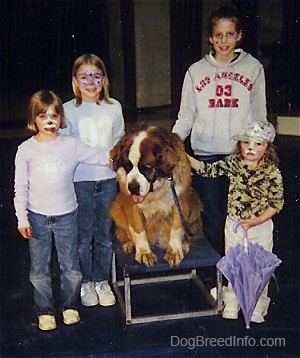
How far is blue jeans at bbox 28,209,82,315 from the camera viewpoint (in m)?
2.52

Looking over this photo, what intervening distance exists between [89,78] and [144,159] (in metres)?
0.45

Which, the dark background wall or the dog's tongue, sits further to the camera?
the dark background wall

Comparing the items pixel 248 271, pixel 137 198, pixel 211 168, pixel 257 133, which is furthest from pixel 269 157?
pixel 137 198

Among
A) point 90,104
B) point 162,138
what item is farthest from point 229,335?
point 90,104

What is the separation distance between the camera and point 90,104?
2631mm

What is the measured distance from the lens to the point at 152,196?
2.60 m

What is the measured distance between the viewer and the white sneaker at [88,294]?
284 cm

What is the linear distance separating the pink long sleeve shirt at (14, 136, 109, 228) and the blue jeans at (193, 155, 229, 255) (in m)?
0.69

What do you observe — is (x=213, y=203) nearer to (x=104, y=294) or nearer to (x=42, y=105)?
(x=104, y=294)

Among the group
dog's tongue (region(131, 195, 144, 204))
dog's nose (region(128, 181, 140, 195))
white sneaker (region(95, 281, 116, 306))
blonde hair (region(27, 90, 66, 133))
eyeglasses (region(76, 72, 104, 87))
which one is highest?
eyeglasses (region(76, 72, 104, 87))

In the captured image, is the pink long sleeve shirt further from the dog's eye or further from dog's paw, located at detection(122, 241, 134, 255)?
dog's paw, located at detection(122, 241, 134, 255)

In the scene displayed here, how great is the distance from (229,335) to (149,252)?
19.4 inches

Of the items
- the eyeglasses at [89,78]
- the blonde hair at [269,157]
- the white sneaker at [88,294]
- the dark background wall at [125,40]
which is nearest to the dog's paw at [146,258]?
the white sneaker at [88,294]

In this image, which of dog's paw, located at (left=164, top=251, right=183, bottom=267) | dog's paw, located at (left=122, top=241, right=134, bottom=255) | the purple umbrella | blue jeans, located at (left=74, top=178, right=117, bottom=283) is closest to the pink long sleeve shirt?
blue jeans, located at (left=74, top=178, right=117, bottom=283)
